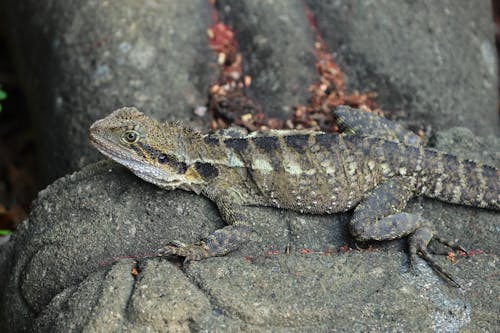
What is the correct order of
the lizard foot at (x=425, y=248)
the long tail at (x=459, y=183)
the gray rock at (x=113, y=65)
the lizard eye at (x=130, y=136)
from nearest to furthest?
the lizard foot at (x=425, y=248) < the lizard eye at (x=130, y=136) < the long tail at (x=459, y=183) < the gray rock at (x=113, y=65)

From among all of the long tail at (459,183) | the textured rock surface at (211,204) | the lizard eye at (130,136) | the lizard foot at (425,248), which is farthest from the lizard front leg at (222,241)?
the long tail at (459,183)

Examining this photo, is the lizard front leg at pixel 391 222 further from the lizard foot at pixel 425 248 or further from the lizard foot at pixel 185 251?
the lizard foot at pixel 185 251

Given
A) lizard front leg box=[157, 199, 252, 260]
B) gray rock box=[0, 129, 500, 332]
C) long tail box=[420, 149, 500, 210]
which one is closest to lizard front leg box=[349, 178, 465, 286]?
gray rock box=[0, 129, 500, 332]

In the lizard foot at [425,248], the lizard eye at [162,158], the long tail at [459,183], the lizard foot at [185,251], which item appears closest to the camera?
the lizard foot at [185,251]

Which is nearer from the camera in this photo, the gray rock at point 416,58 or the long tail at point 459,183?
the long tail at point 459,183

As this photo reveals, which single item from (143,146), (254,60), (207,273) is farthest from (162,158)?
(254,60)

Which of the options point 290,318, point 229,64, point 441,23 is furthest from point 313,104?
point 290,318

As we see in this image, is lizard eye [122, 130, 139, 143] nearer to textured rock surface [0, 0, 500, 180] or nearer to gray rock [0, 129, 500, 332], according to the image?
gray rock [0, 129, 500, 332]
